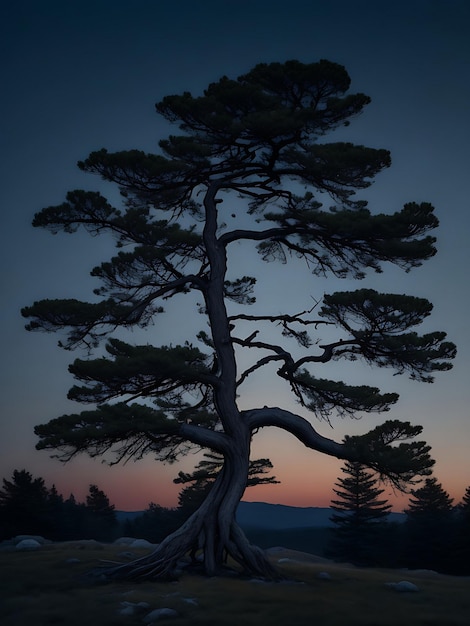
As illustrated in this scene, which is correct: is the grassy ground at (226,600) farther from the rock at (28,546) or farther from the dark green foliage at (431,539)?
the dark green foliage at (431,539)

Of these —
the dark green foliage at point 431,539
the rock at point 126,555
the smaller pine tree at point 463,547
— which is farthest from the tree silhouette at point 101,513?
the rock at point 126,555

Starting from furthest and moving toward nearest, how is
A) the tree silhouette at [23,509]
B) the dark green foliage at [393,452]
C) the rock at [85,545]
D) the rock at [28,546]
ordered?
1. the tree silhouette at [23,509]
2. the rock at [28,546]
3. the rock at [85,545]
4. the dark green foliage at [393,452]

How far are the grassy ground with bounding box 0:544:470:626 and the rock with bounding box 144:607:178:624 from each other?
0.37 feet

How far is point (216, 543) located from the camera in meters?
13.1

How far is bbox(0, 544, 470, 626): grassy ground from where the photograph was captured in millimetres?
9102

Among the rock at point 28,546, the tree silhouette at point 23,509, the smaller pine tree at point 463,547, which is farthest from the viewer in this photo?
the tree silhouette at point 23,509

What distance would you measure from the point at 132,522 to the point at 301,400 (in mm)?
34605

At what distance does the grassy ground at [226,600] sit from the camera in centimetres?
910

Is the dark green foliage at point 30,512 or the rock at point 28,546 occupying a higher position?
the dark green foliage at point 30,512

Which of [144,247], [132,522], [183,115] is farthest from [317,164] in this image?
[132,522]

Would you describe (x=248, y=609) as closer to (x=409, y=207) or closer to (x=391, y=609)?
(x=391, y=609)

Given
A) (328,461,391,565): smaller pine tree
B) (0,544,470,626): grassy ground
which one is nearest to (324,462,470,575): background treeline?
(328,461,391,565): smaller pine tree

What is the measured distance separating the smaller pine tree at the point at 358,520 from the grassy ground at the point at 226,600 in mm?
20728

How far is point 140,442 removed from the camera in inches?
522
